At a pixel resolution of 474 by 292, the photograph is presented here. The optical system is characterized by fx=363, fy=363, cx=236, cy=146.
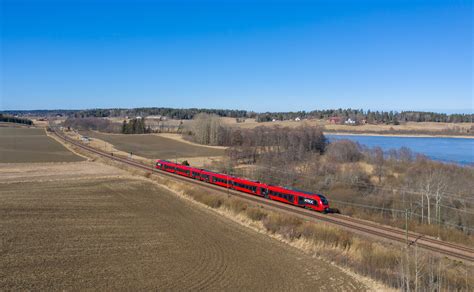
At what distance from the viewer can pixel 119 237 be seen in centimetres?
2681

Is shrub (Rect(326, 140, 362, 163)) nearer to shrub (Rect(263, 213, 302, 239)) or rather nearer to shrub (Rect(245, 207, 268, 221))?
shrub (Rect(245, 207, 268, 221))

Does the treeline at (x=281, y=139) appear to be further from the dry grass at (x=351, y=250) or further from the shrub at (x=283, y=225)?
the dry grass at (x=351, y=250)

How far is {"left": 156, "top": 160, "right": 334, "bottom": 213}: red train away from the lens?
35219 millimetres

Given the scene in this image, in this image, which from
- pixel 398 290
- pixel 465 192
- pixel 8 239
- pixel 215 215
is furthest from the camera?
pixel 465 192

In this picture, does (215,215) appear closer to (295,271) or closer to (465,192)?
(295,271)

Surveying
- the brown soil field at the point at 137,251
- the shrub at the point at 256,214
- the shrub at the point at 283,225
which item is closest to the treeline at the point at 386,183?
the shrub at the point at 283,225

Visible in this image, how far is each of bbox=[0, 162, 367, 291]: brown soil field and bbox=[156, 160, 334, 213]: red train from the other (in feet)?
25.3

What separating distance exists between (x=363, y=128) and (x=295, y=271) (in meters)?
185

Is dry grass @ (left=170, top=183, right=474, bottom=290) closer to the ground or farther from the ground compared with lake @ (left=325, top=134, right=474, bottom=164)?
farther from the ground

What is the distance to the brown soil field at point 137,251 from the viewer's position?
19547 millimetres

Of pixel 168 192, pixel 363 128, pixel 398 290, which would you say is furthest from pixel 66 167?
pixel 363 128

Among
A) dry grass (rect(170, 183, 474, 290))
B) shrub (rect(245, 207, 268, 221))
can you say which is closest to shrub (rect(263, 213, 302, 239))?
dry grass (rect(170, 183, 474, 290))

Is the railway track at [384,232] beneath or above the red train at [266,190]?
beneath

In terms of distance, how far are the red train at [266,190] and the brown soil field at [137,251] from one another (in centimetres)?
770
